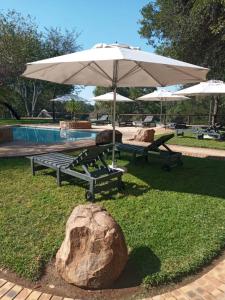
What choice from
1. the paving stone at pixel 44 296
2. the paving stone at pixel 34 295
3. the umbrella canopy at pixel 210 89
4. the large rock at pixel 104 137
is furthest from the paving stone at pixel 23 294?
the umbrella canopy at pixel 210 89

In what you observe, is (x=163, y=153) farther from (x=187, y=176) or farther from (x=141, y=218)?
(x=141, y=218)

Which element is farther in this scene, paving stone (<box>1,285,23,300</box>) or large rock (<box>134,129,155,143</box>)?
large rock (<box>134,129,155,143</box>)

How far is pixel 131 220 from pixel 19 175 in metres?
3.12

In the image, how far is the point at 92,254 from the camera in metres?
2.94

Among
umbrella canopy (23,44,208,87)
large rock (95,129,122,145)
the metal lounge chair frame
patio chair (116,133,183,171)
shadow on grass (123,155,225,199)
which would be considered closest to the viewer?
umbrella canopy (23,44,208,87)

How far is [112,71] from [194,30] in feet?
27.6

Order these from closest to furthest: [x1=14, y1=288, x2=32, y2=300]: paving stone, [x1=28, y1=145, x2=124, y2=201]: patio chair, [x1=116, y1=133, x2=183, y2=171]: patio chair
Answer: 1. [x1=14, y1=288, x2=32, y2=300]: paving stone
2. [x1=28, y1=145, x2=124, y2=201]: patio chair
3. [x1=116, y1=133, x2=183, y2=171]: patio chair

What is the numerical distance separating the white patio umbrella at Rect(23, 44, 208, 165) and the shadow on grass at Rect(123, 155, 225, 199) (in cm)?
112

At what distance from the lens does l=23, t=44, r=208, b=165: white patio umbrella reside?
5.16m

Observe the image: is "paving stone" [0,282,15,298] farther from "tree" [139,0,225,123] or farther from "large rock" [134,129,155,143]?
"tree" [139,0,225,123]

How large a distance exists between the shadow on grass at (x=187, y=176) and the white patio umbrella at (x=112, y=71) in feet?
3.68

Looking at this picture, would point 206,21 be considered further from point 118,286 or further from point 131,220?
point 118,286

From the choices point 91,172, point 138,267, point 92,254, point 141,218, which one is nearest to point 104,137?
point 91,172

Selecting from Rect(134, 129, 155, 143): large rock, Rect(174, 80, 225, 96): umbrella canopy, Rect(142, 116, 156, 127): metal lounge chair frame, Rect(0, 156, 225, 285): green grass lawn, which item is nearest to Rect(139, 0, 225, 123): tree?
Rect(174, 80, 225, 96): umbrella canopy
